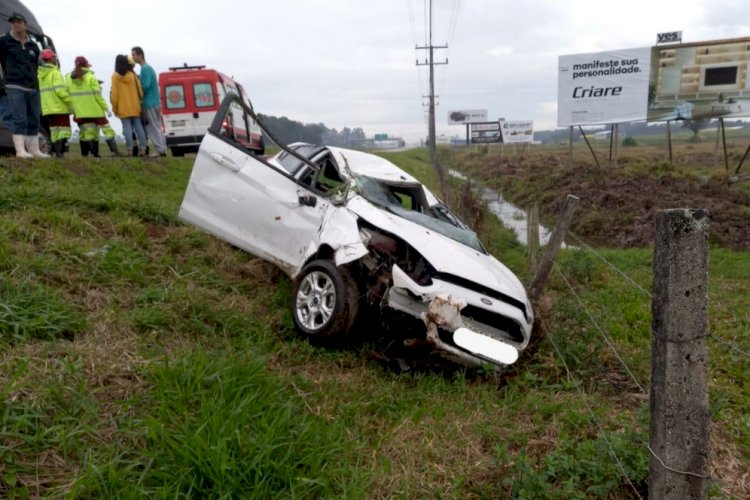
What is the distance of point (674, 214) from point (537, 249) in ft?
16.3

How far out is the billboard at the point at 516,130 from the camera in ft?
124

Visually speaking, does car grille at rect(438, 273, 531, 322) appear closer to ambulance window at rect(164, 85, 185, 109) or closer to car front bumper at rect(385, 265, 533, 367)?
car front bumper at rect(385, 265, 533, 367)

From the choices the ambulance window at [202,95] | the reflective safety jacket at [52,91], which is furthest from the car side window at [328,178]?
the ambulance window at [202,95]

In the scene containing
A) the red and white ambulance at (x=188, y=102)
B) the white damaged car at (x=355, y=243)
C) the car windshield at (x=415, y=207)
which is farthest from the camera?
the red and white ambulance at (x=188, y=102)

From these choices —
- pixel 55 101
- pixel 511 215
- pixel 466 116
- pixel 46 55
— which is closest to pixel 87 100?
pixel 55 101

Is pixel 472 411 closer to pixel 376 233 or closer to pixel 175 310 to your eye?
pixel 376 233

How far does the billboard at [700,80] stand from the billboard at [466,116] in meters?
48.3

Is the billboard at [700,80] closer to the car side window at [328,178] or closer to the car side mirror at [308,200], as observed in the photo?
the car side window at [328,178]

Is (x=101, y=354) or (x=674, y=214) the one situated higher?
(x=674, y=214)

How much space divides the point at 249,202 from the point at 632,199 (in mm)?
9944

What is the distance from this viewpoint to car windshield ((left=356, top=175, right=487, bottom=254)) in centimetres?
465

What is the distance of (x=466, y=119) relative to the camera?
6469 centimetres

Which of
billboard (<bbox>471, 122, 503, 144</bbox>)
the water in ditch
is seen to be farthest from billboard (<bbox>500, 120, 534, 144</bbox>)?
the water in ditch

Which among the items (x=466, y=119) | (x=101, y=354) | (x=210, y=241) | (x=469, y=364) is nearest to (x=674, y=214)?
(x=469, y=364)
